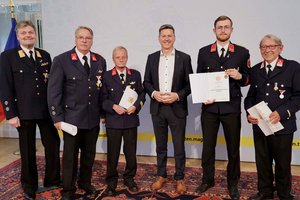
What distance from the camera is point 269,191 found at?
2.75 metres

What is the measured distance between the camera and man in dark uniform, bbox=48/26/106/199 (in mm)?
2643

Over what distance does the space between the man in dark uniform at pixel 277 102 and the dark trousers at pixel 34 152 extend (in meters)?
1.99

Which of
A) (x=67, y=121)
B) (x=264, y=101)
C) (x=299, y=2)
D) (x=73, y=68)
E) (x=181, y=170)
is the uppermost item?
(x=299, y=2)

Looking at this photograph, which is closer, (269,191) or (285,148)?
(285,148)

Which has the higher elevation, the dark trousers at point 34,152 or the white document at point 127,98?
the white document at point 127,98

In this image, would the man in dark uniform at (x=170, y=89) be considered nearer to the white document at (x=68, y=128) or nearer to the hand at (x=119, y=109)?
the hand at (x=119, y=109)

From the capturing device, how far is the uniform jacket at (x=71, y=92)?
263cm

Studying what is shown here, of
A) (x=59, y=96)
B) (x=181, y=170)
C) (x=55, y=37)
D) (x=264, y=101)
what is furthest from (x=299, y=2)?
(x=55, y=37)

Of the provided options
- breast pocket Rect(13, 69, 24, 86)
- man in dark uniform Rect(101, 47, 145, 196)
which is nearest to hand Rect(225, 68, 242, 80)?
man in dark uniform Rect(101, 47, 145, 196)

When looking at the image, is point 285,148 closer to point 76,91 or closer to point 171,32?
point 171,32

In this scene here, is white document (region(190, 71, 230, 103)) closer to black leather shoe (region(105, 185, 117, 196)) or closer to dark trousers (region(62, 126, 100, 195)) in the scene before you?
dark trousers (region(62, 126, 100, 195))

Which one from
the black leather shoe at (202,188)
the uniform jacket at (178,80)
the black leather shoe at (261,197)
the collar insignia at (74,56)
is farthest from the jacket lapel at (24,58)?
the black leather shoe at (261,197)

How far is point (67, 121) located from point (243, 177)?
2096mm

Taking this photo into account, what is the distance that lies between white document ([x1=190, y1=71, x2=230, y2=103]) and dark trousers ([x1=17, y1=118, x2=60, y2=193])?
150cm
